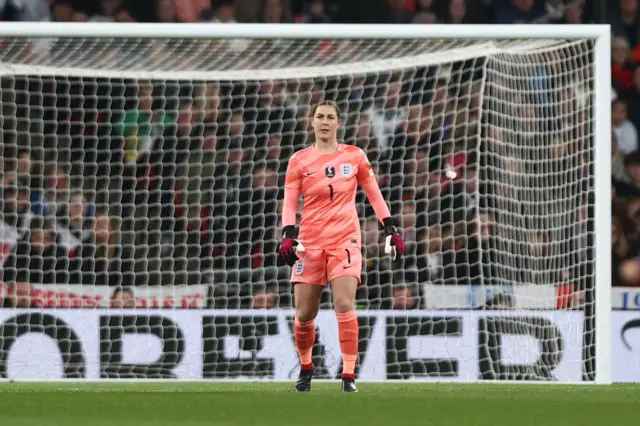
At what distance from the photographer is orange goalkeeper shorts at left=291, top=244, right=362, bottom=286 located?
24.0 ft

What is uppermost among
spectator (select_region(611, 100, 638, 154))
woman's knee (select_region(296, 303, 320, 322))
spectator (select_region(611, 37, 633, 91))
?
spectator (select_region(611, 37, 633, 91))

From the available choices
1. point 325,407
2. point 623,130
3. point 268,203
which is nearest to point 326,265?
point 325,407

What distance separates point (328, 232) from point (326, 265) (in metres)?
0.19

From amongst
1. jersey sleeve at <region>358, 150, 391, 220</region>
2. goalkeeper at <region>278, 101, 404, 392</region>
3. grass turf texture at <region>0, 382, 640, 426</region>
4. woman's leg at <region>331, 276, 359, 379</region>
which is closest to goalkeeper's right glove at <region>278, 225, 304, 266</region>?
goalkeeper at <region>278, 101, 404, 392</region>

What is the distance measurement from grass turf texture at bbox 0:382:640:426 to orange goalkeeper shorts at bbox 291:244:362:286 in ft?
2.17

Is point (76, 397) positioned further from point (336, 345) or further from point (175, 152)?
point (175, 152)

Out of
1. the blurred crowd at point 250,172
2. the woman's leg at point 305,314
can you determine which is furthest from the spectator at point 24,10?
the woman's leg at point 305,314

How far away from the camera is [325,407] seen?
6.02m

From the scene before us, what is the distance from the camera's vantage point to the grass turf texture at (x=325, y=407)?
5.40 meters

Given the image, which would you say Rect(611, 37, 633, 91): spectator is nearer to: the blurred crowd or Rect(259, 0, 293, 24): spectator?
the blurred crowd

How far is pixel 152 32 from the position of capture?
28.5 ft

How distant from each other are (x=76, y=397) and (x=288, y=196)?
170cm

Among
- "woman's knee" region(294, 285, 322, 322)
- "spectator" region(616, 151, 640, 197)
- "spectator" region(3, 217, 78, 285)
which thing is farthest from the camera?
"spectator" region(616, 151, 640, 197)

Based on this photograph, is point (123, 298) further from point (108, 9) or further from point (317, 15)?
point (317, 15)
